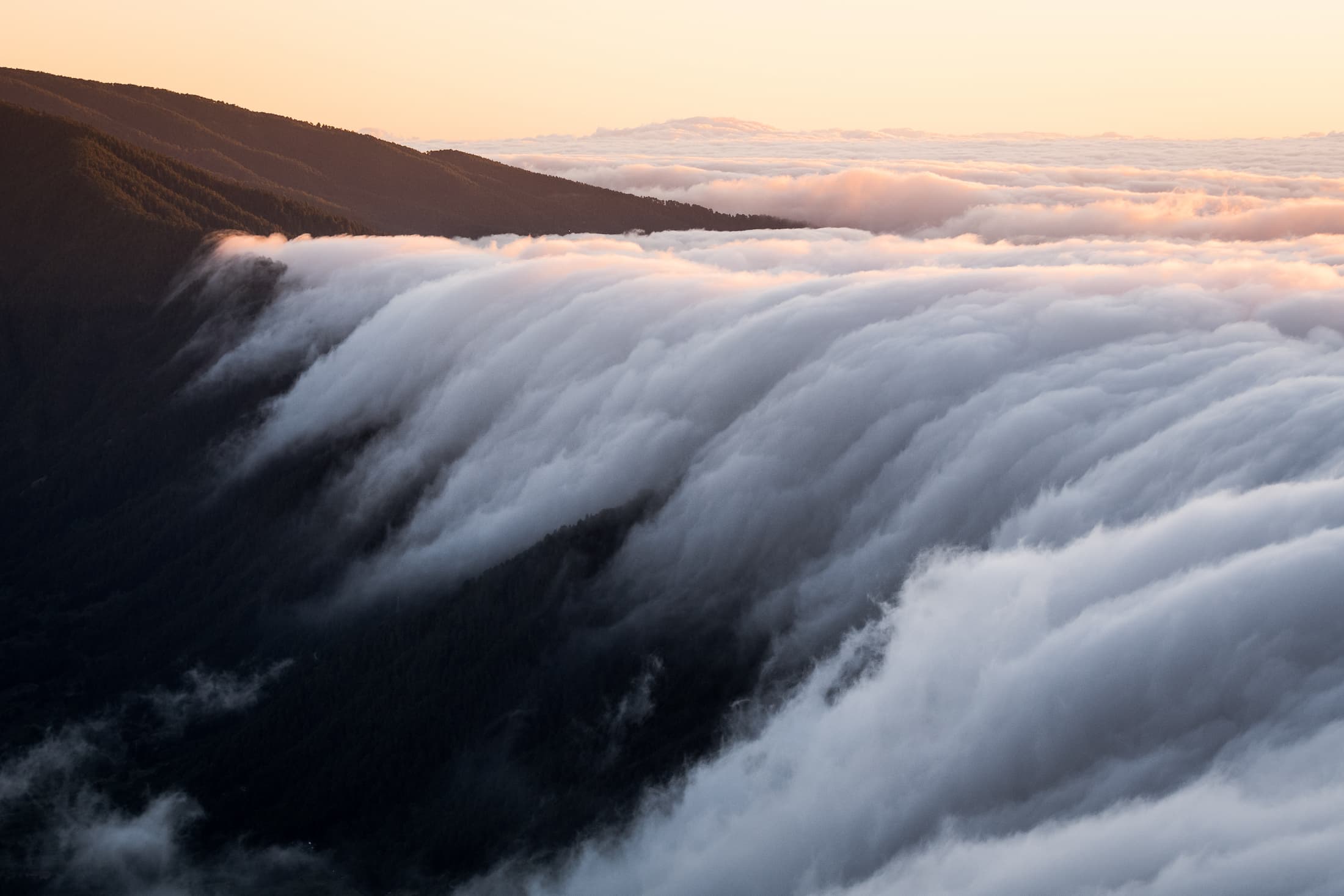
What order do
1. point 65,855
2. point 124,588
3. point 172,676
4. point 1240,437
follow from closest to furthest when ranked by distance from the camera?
point 1240,437, point 65,855, point 172,676, point 124,588

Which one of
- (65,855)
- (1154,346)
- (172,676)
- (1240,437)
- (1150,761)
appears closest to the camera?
(1150,761)

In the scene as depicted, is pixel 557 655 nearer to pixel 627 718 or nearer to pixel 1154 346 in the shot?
pixel 627 718

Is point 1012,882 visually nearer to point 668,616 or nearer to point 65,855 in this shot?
point 668,616

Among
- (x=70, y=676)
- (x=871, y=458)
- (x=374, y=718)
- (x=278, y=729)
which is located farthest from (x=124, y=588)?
(x=871, y=458)


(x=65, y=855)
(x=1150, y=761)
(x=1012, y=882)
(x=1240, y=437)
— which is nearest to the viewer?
(x=1012, y=882)

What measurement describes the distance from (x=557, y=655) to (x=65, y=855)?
161 ft

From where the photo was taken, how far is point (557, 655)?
13250cm

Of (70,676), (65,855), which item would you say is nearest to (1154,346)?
(65,855)

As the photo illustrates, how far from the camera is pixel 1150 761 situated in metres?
70.5

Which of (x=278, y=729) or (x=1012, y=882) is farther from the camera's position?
(x=278, y=729)

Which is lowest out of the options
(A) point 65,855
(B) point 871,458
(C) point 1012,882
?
(A) point 65,855

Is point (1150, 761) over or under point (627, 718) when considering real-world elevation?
over

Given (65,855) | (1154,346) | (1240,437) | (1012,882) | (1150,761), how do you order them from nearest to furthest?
(1012,882), (1150,761), (1240,437), (65,855), (1154,346)

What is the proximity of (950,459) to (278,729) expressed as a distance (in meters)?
74.3
